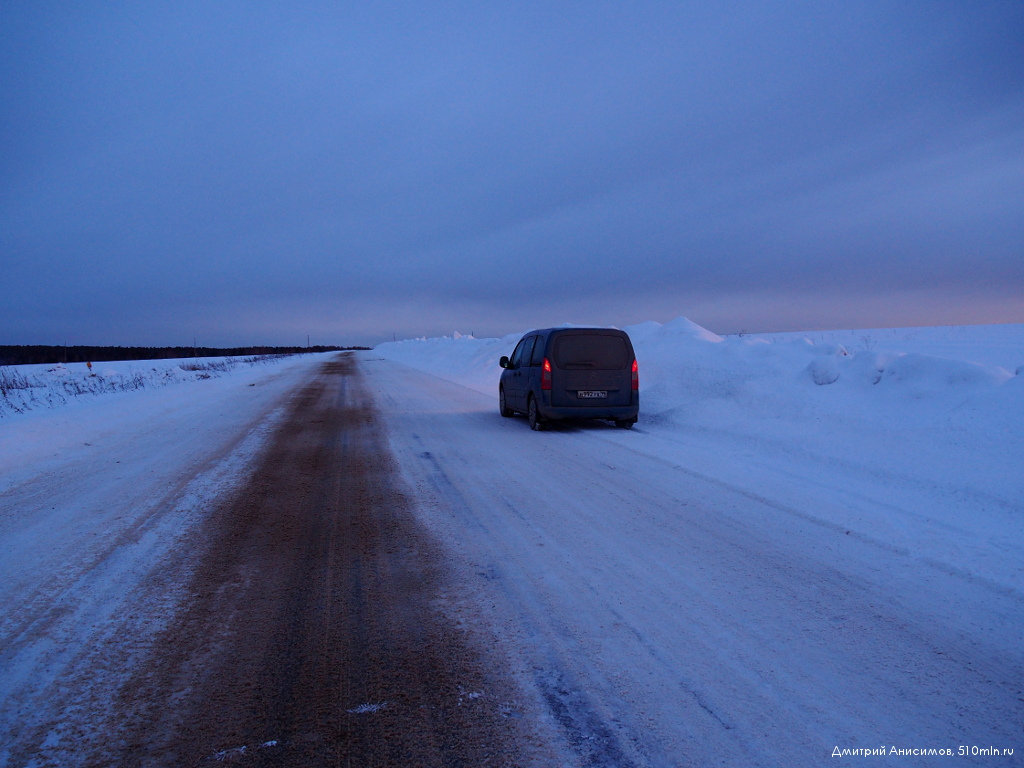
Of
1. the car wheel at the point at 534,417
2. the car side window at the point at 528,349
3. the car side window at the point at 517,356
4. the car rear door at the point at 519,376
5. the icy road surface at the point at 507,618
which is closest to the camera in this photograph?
the icy road surface at the point at 507,618

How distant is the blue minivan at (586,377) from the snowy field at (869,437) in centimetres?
80

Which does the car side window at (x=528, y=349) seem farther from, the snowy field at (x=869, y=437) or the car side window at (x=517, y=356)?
the snowy field at (x=869, y=437)

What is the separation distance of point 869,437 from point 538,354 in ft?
18.5

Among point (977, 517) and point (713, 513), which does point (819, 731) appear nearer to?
point (713, 513)

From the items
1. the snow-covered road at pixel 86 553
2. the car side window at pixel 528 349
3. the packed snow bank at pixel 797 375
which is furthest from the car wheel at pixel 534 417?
the snow-covered road at pixel 86 553

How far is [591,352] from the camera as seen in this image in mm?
10594

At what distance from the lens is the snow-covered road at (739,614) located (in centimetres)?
245

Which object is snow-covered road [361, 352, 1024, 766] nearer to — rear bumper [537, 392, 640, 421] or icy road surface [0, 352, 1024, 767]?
icy road surface [0, 352, 1024, 767]

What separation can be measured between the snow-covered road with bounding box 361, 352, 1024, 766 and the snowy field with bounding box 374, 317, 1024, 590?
9 cm

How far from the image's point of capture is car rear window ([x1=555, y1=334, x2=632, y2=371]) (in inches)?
415

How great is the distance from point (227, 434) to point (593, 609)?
29.1ft

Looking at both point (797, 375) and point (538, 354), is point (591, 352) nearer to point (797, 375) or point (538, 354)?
point (538, 354)

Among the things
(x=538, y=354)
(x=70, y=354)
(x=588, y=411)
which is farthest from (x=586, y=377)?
(x=70, y=354)

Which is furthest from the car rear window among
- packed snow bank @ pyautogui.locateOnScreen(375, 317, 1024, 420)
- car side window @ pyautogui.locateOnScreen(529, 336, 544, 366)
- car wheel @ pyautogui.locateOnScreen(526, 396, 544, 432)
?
packed snow bank @ pyautogui.locateOnScreen(375, 317, 1024, 420)
